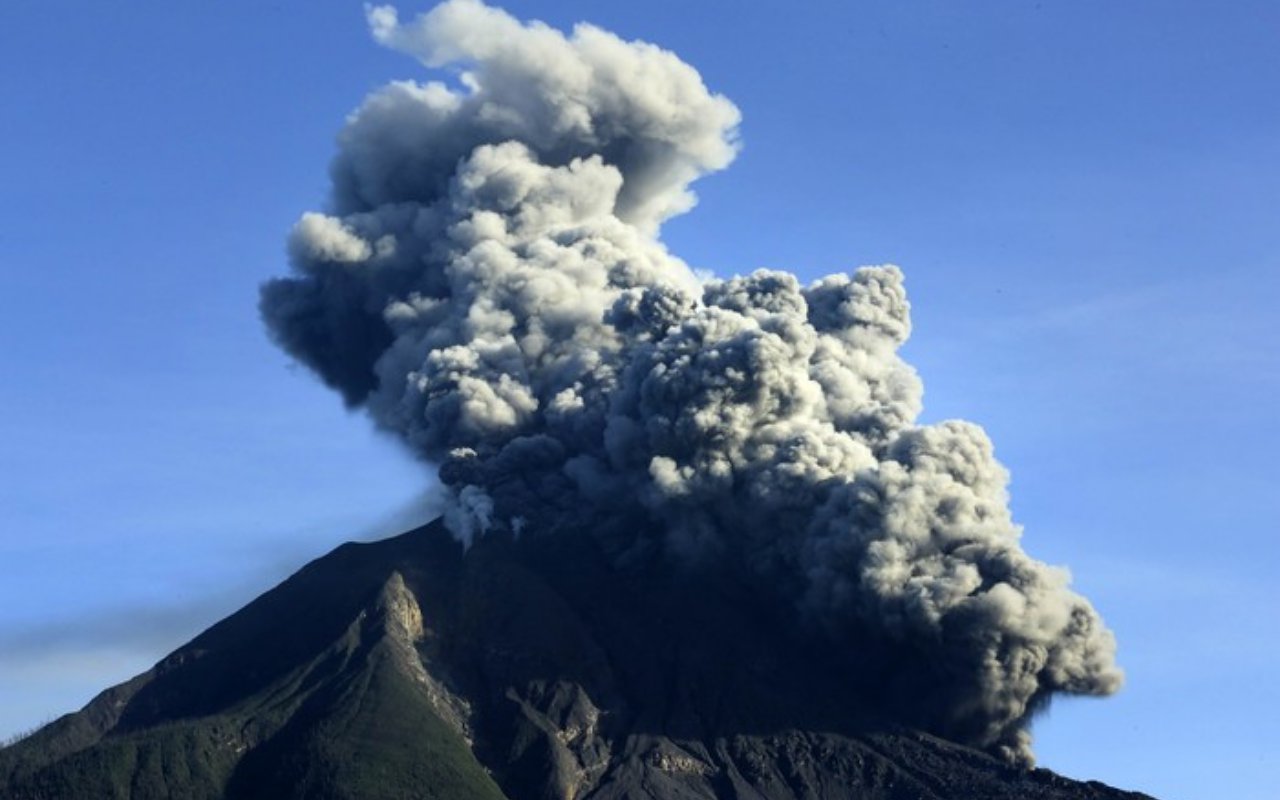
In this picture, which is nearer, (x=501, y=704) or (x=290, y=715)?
(x=290, y=715)

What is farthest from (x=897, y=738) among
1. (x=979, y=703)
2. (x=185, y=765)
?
(x=185, y=765)

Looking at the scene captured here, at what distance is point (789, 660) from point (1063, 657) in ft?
45.7

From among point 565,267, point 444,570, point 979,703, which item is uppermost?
point 565,267

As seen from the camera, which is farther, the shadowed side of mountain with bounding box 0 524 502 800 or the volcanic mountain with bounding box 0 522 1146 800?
the volcanic mountain with bounding box 0 522 1146 800

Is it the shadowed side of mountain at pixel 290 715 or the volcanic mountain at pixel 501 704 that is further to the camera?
the volcanic mountain at pixel 501 704

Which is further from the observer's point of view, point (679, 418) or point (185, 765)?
point (679, 418)

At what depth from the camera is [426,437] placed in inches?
4749

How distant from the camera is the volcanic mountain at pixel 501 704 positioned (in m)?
104

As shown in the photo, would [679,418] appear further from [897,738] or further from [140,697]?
[140,697]

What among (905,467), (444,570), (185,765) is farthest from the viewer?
(444,570)

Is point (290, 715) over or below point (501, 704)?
over

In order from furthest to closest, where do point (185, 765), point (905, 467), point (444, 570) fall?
1. point (444, 570)
2. point (905, 467)
3. point (185, 765)

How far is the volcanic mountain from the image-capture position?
104m

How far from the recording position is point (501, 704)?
11038 cm
